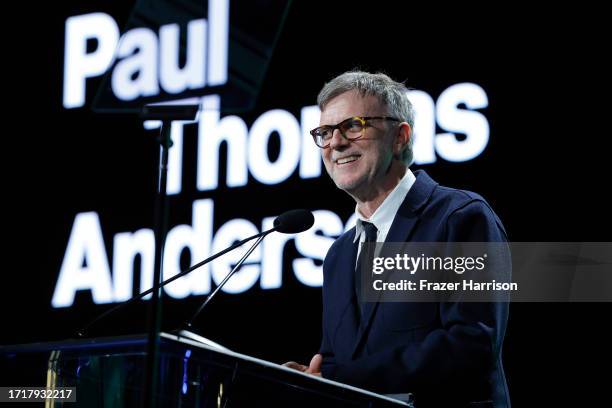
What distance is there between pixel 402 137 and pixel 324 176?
6.29ft

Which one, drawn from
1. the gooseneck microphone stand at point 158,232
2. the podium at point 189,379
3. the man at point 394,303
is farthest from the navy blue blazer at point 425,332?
the gooseneck microphone stand at point 158,232

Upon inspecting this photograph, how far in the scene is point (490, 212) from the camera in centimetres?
284

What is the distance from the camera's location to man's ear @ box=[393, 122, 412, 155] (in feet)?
10.5

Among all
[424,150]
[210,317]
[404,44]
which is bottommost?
[210,317]

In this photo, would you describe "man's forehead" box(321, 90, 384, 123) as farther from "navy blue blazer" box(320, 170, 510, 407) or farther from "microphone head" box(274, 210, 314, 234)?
"microphone head" box(274, 210, 314, 234)

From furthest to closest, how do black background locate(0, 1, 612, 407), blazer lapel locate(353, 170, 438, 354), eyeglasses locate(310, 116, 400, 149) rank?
black background locate(0, 1, 612, 407)
eyeglasses locate(310, 116, 400, 149)
blazer lapel locate(353, 170, 438, 354)

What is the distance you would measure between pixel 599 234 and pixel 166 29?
103 inches

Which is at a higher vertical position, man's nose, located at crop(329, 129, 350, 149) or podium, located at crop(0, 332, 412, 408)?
man's nose, located at crop(329, 129, 350, 149)

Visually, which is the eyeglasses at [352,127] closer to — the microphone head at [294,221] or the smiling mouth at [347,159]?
the smiling mouth at [347,159]

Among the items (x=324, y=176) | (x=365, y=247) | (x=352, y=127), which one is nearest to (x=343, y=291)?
(x=365, y=247)

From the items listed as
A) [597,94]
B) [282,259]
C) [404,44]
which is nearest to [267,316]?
[282,259]

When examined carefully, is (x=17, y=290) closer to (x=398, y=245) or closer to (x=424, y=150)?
(x=424, y=150)

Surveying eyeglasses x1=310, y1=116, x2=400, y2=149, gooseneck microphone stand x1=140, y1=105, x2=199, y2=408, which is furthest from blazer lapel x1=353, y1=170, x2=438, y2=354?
gooseneck microphone stand x1=140, y1=105, x2=199, y2=408

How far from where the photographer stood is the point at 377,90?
3168mm
